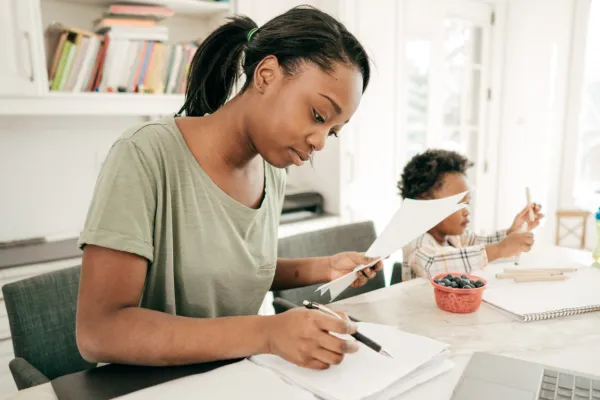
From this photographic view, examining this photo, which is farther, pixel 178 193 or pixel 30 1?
pixel 30 1

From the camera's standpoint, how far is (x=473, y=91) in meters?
3.72

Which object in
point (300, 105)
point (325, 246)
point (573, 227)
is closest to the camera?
point (300, 105)

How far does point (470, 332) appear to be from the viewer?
976mm

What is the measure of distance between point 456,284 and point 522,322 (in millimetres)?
161

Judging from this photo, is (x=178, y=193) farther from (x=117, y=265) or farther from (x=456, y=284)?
(x=456, y=284)

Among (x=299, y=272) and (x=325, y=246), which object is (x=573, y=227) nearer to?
(x=325, y=246)

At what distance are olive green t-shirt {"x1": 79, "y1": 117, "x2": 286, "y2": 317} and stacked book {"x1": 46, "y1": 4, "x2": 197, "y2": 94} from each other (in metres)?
1.21

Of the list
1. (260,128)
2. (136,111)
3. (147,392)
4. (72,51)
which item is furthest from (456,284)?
(72,51)

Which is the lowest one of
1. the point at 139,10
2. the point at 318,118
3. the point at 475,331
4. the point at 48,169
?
the point at 475,331

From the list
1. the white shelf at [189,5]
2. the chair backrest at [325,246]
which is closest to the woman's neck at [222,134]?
the chair backrest at [325,246]

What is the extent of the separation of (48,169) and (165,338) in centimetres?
183

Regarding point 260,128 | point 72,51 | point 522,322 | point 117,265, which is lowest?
point 522,322

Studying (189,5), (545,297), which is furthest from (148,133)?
(189,5)

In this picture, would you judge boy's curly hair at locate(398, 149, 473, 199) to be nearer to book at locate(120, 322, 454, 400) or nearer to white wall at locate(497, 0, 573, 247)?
book at locate(120, 322, 454, 400)
